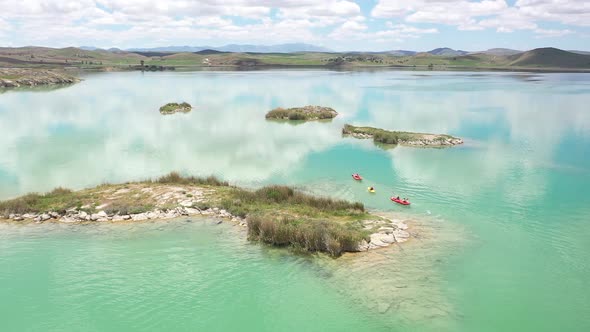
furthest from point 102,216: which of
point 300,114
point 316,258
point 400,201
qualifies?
point 300,114

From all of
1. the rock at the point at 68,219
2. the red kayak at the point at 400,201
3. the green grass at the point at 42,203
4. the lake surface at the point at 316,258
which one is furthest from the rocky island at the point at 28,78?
the red kayak at the point at 400,201

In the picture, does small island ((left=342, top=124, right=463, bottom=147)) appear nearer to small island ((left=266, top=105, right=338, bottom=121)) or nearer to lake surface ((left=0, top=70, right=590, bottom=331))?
lake surface ((left=0, top=70, right=590, bottom=331))

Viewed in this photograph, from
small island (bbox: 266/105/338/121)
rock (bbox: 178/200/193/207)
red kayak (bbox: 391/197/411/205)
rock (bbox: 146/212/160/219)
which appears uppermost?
small island (bbox: 266/105/338/121)

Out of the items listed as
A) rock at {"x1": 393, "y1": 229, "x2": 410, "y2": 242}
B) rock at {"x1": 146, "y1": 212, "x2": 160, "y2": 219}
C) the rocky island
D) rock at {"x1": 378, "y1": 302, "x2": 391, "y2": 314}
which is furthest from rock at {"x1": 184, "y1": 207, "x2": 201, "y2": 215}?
the rocky island

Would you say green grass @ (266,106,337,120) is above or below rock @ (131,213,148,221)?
above

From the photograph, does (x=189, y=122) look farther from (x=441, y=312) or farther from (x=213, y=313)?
(x=441, y=312)

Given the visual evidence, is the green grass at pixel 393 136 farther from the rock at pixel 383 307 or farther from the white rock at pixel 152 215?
the rock at pixel 383 307

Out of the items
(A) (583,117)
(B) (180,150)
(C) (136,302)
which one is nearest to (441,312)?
(C) (136,302)
